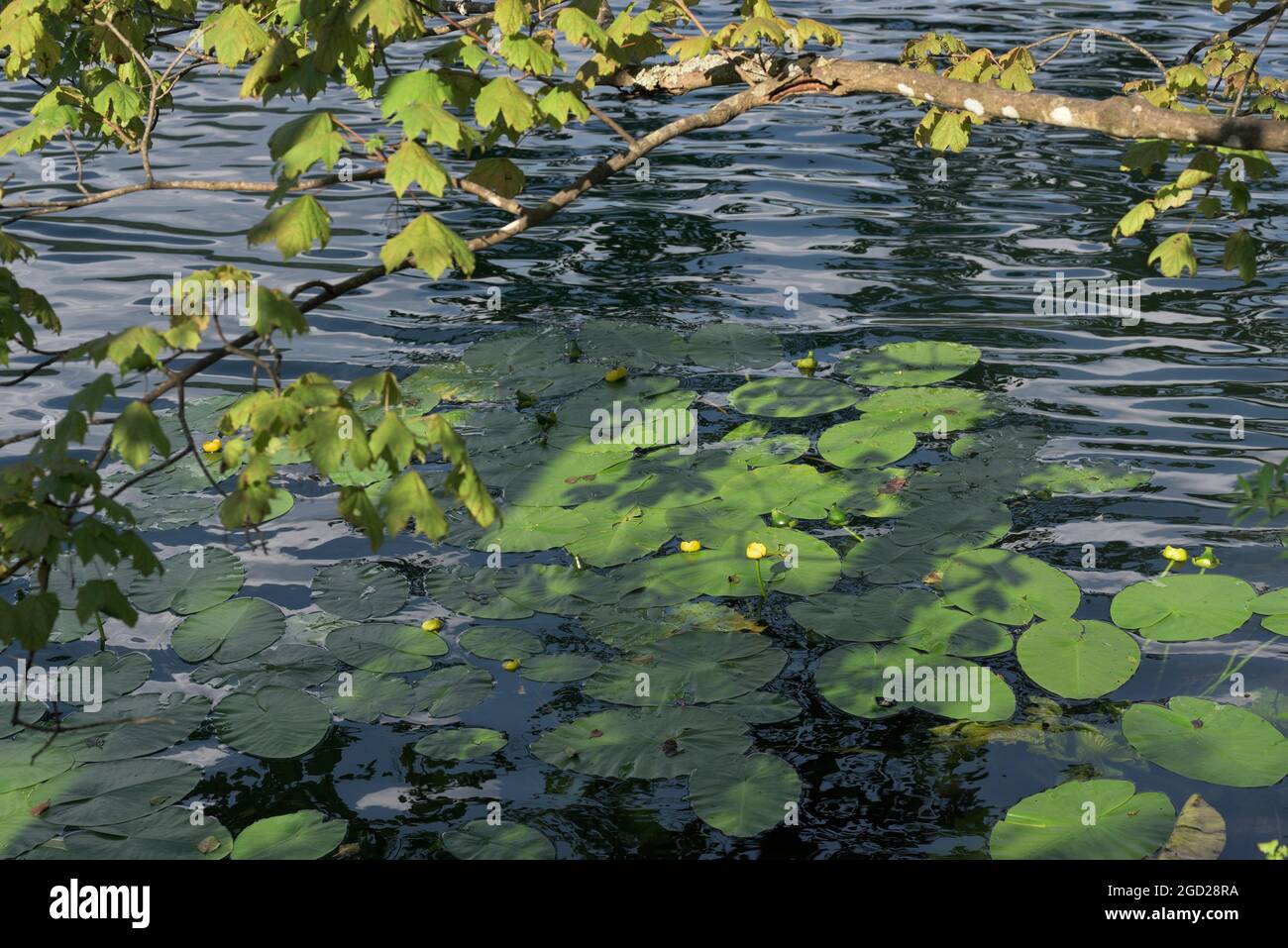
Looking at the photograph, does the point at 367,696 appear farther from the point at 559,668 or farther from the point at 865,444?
the point at 865,444

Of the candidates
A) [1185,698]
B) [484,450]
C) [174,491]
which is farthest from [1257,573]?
[174,491]

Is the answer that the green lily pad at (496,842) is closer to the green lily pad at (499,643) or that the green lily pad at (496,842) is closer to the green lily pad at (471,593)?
the green lily pad at (499,643)

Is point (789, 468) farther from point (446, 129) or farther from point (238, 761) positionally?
point (446, 129)

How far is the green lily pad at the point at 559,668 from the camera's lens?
182 inches

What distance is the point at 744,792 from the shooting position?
404 centimetres

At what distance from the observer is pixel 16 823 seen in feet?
12.7

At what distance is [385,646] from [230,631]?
62cm

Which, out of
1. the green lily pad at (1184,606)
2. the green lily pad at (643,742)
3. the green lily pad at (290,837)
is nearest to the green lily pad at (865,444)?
the green lily pad at (1184,606)

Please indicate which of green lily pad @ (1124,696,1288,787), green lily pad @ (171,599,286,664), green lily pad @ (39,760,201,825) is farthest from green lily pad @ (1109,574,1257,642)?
green lily pad @ (39,760,201,825)

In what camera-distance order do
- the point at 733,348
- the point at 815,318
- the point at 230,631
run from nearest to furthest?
the point at 230,631 < the point at 733,348 < the point at 815,318

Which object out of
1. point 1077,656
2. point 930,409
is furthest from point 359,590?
point 930,409

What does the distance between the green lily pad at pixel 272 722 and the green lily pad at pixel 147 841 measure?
0.39m

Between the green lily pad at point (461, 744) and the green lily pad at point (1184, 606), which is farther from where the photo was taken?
the green lily pad at point (1184, 606)
